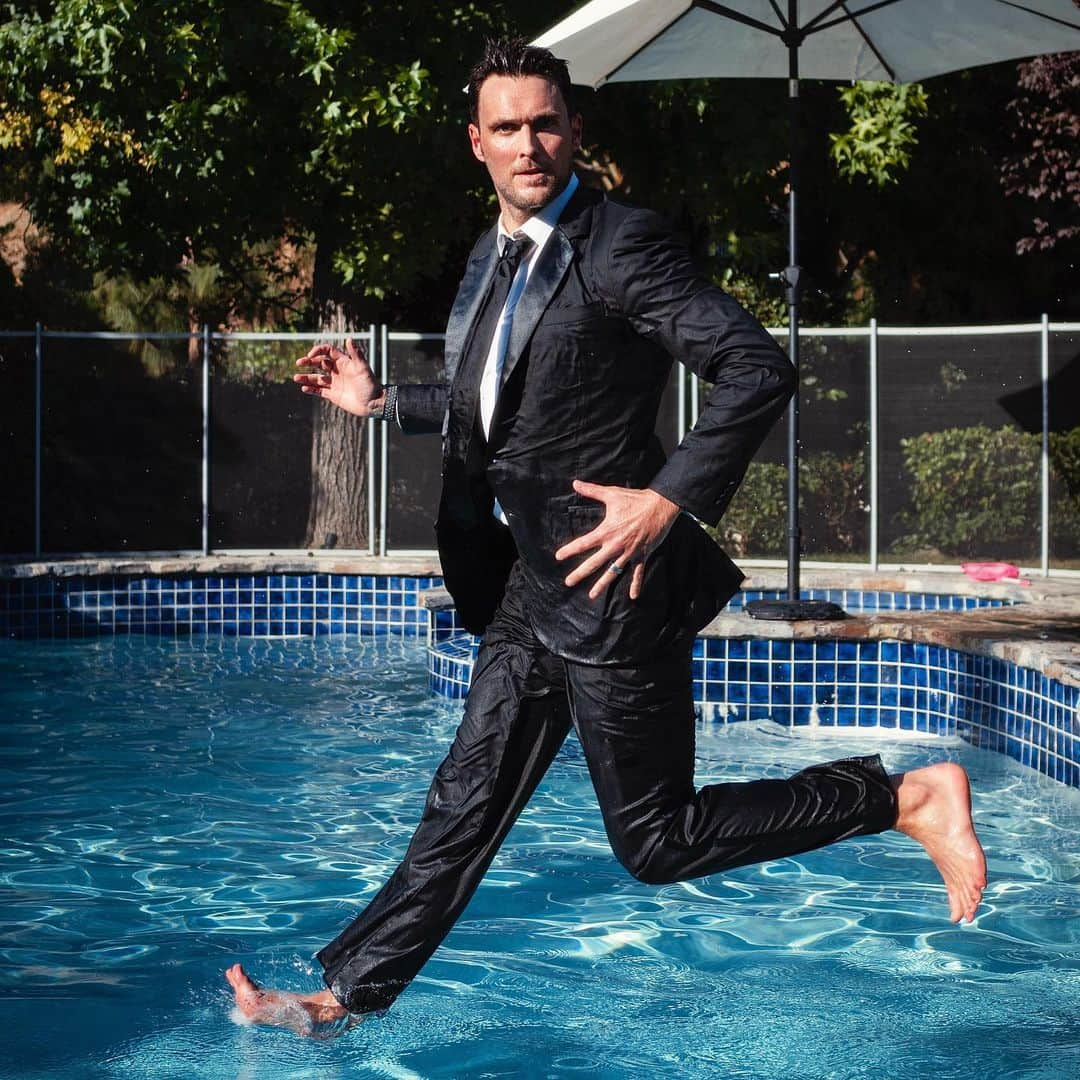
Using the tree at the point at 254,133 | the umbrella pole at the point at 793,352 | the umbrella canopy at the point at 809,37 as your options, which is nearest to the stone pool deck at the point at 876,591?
the umbrella pole at the point at 793,352

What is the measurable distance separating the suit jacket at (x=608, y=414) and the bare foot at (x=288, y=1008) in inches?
38.3

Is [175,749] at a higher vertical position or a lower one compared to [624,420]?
lower

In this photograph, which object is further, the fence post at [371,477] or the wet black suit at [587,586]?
the fence post at [371,477]

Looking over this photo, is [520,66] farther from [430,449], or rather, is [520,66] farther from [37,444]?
[37,444]

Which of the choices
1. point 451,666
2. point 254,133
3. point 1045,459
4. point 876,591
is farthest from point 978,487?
point 254,133

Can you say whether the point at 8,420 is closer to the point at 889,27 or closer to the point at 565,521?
the point at 889,27

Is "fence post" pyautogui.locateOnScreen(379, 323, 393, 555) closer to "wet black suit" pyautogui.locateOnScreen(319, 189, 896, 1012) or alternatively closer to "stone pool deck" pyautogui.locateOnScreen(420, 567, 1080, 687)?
"stone pool deck" pyautogui.locateOnScreen(420, 567, 1080, 687)

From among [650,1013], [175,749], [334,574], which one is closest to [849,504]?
[334,574]

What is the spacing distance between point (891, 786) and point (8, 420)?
41.4ft

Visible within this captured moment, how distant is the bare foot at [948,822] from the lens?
3.80 meters

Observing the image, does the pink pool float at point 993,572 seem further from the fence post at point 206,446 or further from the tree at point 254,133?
the fence post at point 206,446

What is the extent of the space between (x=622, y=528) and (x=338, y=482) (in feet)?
37.9

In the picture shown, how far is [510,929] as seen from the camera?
16.8ft

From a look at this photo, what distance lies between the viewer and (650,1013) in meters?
4.30
